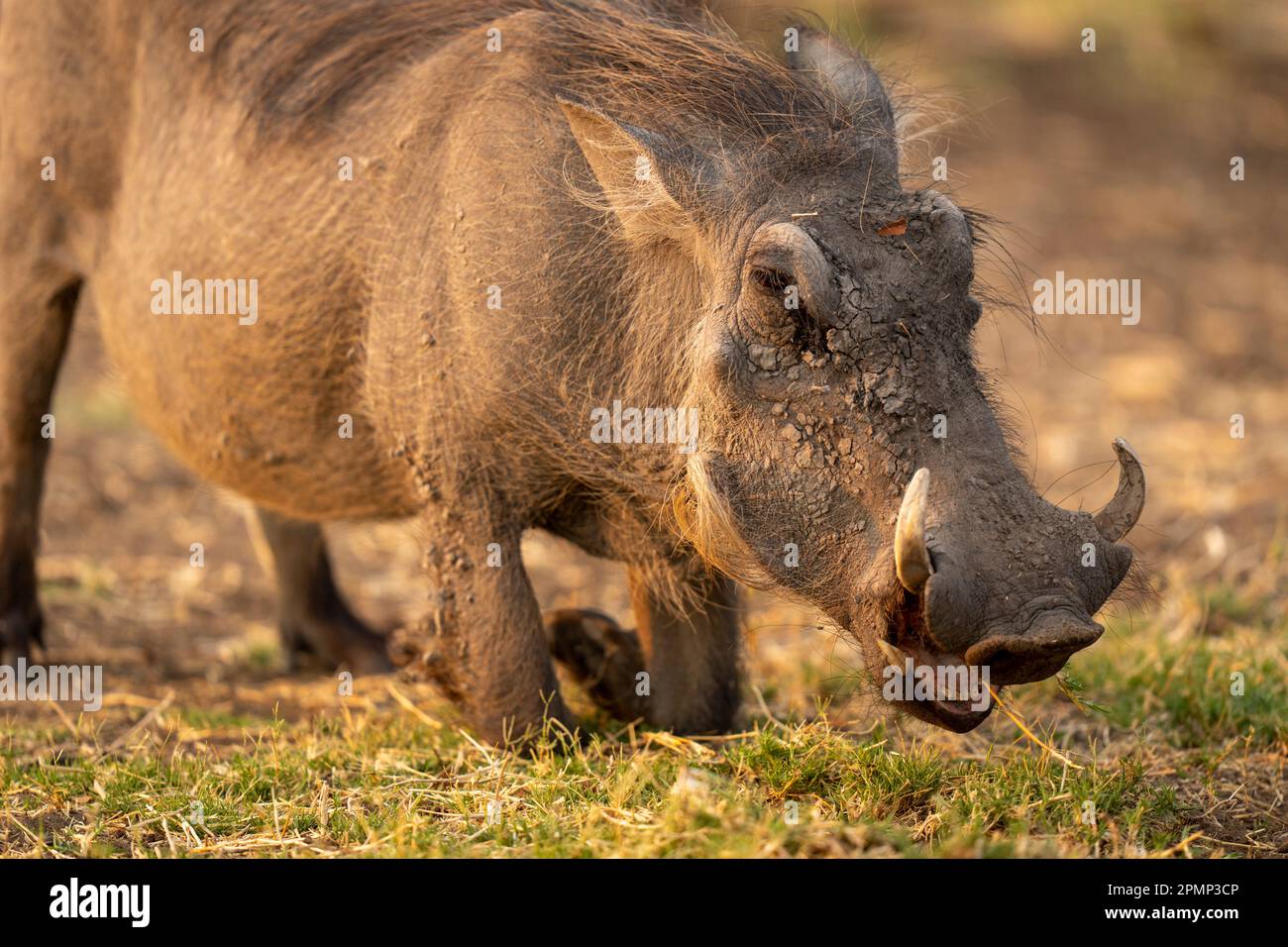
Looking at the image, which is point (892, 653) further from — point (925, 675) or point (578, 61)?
point (578, 61)

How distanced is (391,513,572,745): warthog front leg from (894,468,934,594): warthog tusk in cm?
118

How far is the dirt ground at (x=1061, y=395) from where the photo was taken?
5.12m

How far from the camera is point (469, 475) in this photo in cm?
387

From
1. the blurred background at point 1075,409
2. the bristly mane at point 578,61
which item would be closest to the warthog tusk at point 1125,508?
the blurred background at point 1075,409

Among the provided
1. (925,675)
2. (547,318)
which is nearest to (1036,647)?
(925,675)

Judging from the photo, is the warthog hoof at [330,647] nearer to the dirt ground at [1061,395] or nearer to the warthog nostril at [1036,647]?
the dirt ground at [1061,395]

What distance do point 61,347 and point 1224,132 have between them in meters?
10.1

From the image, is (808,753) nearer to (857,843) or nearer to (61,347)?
(857,843)

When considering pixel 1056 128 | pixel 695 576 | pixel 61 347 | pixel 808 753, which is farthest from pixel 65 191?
pixel 1056 128

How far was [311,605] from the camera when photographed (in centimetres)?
554

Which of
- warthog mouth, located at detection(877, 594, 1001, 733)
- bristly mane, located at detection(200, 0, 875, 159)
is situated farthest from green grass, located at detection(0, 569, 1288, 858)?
bristly mane, located at detection(200, 0, 875, 159)
